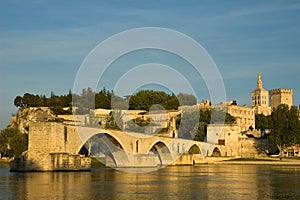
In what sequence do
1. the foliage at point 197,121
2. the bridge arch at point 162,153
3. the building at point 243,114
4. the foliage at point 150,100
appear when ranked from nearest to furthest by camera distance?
the bridge arch at point 162,153, the foliage at point 197,121, the building at point 243,114, the foliage at point 150,100

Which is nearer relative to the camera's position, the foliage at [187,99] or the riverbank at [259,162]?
the riverbank at [259,162]

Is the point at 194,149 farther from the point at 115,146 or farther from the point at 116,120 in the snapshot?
the point at 115,146

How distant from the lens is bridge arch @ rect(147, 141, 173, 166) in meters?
61.0

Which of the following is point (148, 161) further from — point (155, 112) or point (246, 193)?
point (155, 112)

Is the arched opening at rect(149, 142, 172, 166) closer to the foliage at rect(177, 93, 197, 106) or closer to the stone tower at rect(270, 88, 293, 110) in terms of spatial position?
the foliage at rect(177, 93, 197, 106)

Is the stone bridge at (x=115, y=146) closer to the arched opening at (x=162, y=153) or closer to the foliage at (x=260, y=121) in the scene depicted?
the arched opening at (x=162, y=153)

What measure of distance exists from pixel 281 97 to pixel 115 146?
305 ft

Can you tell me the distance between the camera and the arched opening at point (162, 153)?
61.1 metres

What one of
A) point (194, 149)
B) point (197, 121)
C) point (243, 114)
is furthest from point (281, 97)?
point (194, 149)

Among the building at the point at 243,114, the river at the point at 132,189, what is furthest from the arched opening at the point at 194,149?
the river at the point at 132,189

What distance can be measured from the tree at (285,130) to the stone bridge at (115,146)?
8375mm

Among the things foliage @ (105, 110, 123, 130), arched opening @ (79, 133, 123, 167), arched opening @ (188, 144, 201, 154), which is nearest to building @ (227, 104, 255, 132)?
foliage @ (105, 110, 123, 130)

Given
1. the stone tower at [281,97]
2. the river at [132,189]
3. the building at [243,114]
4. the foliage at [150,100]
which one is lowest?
the river at [132,189]

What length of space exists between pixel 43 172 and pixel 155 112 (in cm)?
6635
